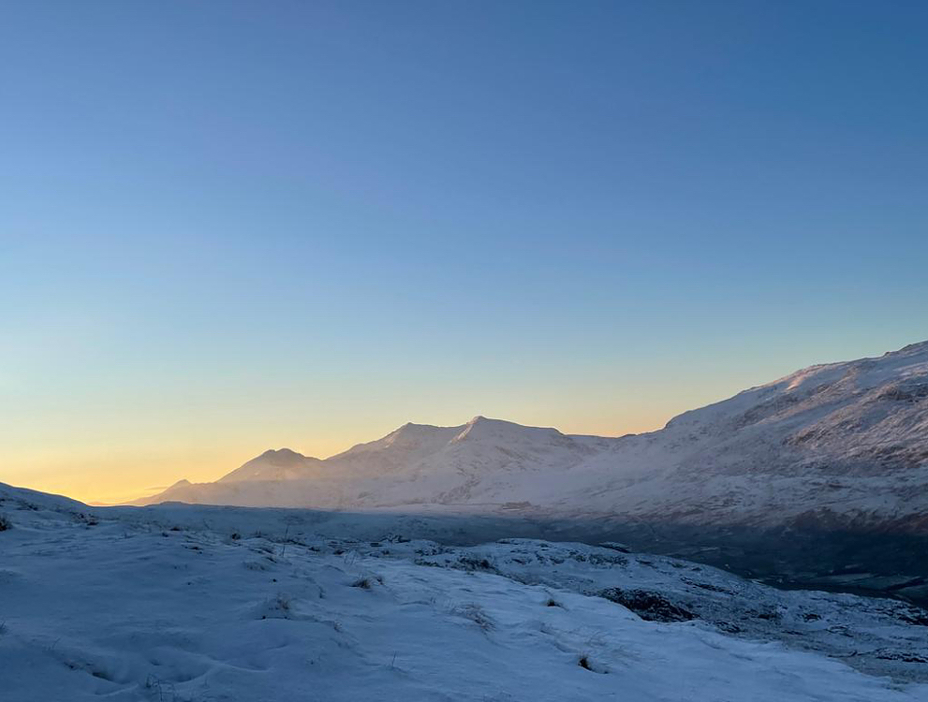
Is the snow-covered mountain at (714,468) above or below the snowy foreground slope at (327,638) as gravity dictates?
above

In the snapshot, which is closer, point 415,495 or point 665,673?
point 665,673

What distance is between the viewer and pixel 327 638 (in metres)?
9.10

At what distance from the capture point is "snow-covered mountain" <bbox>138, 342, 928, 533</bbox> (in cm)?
6700

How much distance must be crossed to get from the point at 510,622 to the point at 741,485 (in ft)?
Answer: 252

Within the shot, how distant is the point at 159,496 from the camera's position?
554ft

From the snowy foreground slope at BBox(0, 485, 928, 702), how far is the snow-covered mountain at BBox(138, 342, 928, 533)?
51.7 m

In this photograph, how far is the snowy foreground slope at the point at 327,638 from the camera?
24.7ft

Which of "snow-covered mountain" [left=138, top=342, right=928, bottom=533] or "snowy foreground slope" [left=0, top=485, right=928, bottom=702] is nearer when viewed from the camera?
"snowy foreground slope" [left=0, top=485, right=928, bottom=702]

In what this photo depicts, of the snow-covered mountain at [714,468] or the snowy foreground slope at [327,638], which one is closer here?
the snowy foreground slope at [327,638]

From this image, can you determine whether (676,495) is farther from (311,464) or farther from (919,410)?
(311,464)

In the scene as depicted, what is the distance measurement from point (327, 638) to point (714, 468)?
93300 mm

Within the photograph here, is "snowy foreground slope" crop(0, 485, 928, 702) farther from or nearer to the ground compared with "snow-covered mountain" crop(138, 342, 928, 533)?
nearer to the ground

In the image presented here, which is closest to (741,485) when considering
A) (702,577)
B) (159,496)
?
(702,577)

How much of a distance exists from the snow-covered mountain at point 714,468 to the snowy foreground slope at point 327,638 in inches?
2034
